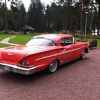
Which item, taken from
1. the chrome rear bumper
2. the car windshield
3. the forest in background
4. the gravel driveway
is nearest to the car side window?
the car windshield

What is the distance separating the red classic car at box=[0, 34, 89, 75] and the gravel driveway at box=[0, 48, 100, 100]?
16.2 inches

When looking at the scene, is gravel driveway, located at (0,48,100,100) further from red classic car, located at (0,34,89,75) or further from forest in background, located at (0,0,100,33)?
forest in background, located at (0,0,100,33)

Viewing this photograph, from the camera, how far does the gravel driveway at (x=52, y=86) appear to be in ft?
13.3

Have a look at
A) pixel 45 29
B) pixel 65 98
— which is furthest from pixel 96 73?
pixel 45 29

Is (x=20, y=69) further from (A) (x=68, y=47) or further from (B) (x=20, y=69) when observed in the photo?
(A) (x=68, y=47)

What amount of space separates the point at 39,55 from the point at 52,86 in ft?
3.95

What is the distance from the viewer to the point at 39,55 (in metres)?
5.34

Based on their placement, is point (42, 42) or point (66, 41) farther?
point (66, 41)

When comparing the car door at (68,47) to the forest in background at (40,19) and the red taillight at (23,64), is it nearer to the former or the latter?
the red taillight at (23,64)

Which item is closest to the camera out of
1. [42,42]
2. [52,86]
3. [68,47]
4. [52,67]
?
[52,86]

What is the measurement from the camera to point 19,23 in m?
72.9

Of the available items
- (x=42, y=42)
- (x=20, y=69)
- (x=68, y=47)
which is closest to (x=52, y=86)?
(x=20, y=69)

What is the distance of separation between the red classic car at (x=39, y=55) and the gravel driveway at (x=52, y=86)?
0.41 meters

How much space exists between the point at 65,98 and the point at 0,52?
3109mm
